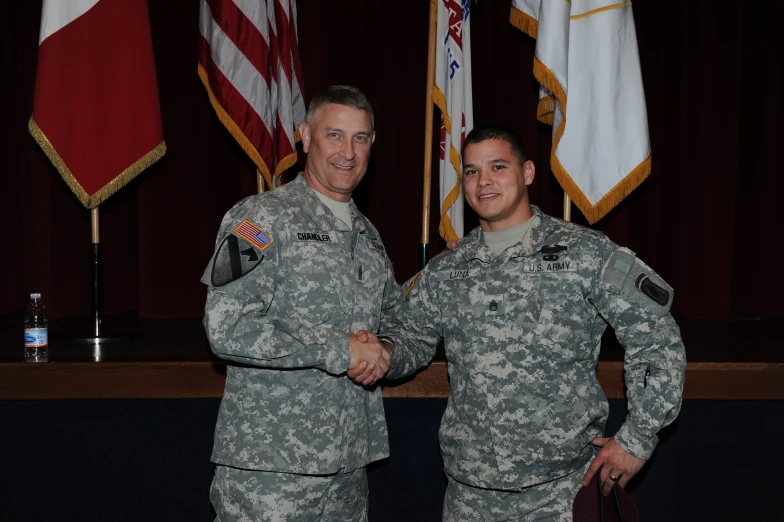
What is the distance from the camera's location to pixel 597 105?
271 cm

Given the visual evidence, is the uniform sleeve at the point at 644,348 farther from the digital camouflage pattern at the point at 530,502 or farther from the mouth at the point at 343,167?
the mouth at the point at 343,167

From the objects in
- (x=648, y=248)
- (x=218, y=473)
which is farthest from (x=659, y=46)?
(x=218, y=473)

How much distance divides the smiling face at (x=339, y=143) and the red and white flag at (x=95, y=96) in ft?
4.15

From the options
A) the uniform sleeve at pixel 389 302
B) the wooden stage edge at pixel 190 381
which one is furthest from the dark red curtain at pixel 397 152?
the uniform sleeve at pixel 389 302

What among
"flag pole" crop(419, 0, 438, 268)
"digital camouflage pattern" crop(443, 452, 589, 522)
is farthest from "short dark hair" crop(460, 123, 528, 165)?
"flag pole" crop(419, 0, 438, 268)

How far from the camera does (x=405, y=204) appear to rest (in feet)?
13.4

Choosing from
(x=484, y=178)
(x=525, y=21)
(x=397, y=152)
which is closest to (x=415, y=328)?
(x=484, y=178)

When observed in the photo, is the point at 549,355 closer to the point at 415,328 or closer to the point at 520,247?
the point at 520,247

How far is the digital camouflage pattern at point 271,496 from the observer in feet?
6.27

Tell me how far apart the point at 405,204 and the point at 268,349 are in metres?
2.35

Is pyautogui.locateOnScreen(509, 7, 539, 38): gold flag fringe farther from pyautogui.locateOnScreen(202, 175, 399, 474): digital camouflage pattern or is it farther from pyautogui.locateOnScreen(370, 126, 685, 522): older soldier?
pyautogui.locateOnScreen(202, 175, 399, 474): digital camouflage pattern

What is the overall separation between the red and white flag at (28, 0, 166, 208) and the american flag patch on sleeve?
51.7 inches

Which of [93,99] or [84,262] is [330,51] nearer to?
[93,99]

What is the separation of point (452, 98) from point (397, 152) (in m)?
1.00
